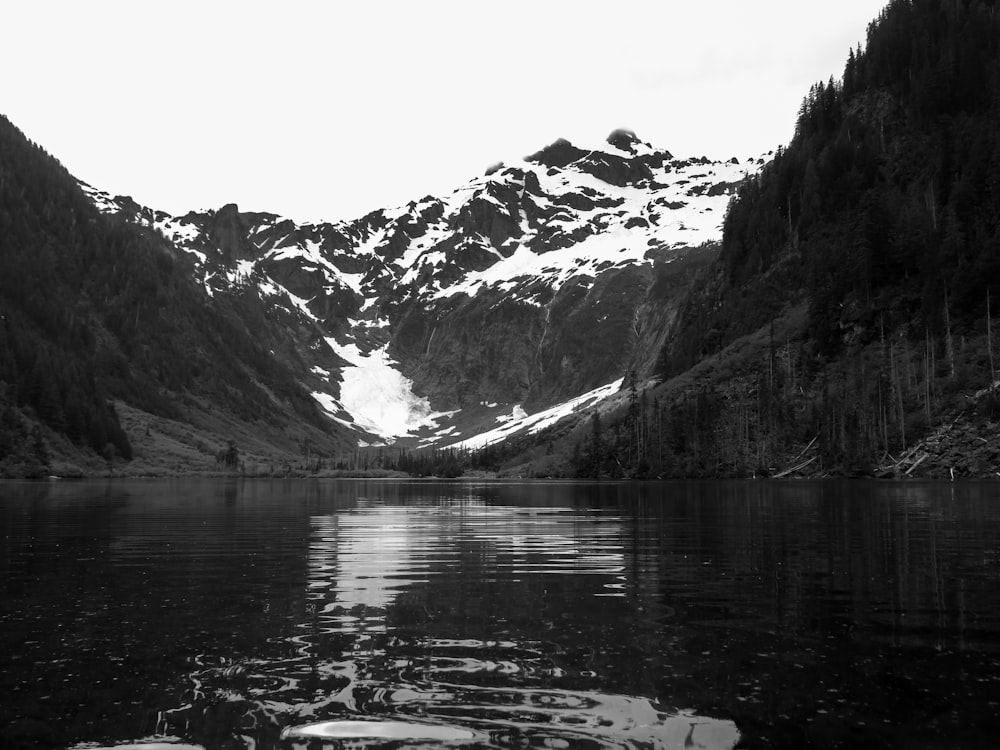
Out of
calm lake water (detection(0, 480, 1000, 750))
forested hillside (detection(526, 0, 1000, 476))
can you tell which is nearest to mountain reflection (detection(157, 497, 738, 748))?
calm lake water (detection(0, 480, 1000, 750))

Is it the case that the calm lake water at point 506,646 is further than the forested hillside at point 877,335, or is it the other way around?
the forested hillside at point 877,335

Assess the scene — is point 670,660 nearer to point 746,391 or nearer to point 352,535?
point 352,535

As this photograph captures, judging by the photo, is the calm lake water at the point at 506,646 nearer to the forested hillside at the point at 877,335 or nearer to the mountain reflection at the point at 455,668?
the mountain reflection at the point at 455,668

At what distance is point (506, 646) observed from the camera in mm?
16062

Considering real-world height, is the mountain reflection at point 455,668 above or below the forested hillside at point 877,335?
below

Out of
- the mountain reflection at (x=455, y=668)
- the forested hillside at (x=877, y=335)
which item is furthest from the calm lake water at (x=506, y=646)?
the forested hillside at (x=877, y=335)

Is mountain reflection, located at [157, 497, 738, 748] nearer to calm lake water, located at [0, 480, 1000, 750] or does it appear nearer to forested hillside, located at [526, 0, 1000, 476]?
calm lake water, located at [0, 480, 1000, 750]

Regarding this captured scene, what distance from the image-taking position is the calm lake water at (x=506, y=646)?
1116 centimetres

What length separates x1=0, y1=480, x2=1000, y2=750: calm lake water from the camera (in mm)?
11164

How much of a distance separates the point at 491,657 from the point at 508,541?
977 inches

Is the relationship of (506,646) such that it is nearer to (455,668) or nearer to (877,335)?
(455,668)

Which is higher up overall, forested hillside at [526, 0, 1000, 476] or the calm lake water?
forested hillside at [526, 0, 1000, 476]

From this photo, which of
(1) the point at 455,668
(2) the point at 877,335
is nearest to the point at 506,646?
(1) the point at 455,668

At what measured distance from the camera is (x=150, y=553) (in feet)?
109
